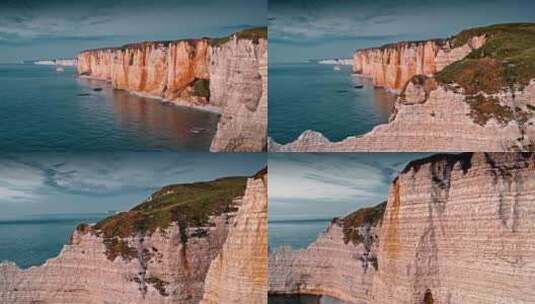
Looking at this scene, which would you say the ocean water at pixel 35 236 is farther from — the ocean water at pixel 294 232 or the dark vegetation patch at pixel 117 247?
the ocean water at pixel 294 232

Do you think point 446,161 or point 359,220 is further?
point 359,220

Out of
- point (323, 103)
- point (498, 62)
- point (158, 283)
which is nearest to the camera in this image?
point (498, 62)

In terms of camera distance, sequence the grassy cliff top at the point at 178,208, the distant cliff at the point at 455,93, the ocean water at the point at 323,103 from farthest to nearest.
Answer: the grassy cliff top at the point at 178,208 → the ocean water at the point at 323,103 → the distant cliff at the point at 455,93

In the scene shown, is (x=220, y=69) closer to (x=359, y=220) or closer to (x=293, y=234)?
(x=293, y=234)

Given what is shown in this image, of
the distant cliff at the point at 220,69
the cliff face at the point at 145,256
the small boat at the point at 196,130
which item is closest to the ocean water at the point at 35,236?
the cliff face at the point at 145,256

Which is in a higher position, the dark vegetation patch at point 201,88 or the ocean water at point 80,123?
the dark vegetation patch at point 201,88

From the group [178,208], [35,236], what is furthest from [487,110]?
[35,236]

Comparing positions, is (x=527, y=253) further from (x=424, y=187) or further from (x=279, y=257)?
(x=279, y=257)
